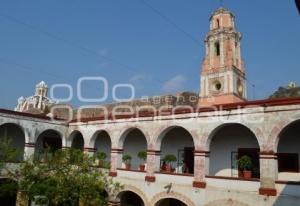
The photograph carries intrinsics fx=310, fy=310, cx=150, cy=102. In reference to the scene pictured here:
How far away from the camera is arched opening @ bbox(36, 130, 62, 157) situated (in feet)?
65.7

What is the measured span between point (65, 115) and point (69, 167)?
16.0 metres

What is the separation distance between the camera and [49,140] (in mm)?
20344

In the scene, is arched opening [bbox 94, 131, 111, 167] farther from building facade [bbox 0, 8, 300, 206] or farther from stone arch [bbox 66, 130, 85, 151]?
stone arch [bbox 66, 130, 85, 151]

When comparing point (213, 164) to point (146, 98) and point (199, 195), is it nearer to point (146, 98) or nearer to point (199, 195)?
point (199, 195)

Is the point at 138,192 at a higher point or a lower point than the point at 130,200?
higher

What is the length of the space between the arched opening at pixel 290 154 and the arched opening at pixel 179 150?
4.40 m

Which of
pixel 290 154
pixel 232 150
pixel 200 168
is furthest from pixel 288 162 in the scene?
pixel 200 168

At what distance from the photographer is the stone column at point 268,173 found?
37.2 feet

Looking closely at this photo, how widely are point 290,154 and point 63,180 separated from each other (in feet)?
30.7

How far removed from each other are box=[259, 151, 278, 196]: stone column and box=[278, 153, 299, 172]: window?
2.11 metres

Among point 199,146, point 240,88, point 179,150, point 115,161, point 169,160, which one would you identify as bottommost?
point 115,161

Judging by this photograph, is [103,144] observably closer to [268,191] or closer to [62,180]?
[62,180]

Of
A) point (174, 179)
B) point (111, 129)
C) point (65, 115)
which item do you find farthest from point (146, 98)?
point (174, 179)

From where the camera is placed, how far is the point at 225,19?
27.1 meters
